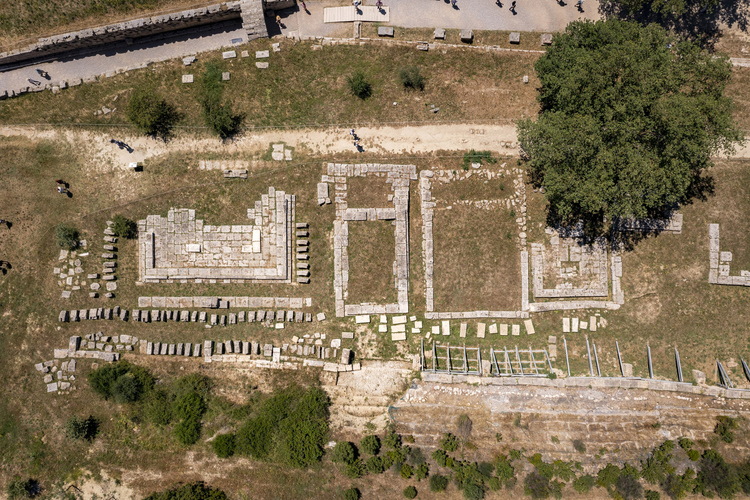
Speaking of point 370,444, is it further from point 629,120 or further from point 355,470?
point 629,120

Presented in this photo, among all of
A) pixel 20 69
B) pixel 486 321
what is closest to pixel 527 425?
pixel 486 321

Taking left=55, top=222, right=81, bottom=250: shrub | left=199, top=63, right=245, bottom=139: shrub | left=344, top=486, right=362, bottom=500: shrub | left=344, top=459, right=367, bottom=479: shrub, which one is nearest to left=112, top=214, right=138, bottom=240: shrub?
left=55, top=222, right=81, bottom=250: shrub

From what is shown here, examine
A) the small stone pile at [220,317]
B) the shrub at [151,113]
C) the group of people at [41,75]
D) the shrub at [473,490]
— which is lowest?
the shrub at [473,490]

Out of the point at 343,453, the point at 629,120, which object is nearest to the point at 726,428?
the point at 629,120

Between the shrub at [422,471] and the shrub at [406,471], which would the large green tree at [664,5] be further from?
the shrub at [406,471]

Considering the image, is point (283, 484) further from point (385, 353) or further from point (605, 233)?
point (605, 233)

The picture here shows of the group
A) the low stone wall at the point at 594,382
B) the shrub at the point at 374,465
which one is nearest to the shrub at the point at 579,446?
the low stone wall at the point at 594,382
